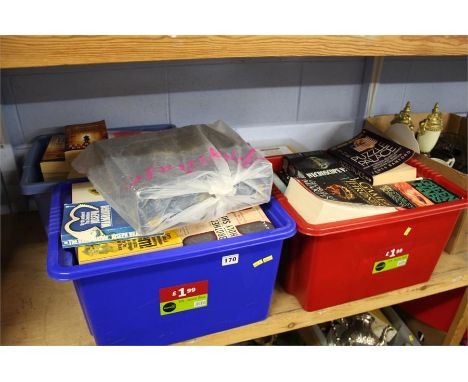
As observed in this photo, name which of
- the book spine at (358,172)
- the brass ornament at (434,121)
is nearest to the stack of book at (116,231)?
the book spine at (358,172)

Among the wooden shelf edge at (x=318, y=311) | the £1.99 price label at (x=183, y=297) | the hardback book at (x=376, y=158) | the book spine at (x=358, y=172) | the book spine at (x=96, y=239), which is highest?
the hardback book at (x=376, y=158)

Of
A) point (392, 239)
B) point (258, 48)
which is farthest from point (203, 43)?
point (392, 239)

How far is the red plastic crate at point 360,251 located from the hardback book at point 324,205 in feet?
0.04

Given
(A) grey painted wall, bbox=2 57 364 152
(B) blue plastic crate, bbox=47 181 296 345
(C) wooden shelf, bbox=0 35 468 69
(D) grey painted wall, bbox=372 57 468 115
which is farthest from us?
(D) grey painted wall, bbox=372 57 468 115

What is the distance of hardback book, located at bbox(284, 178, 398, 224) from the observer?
0.65m

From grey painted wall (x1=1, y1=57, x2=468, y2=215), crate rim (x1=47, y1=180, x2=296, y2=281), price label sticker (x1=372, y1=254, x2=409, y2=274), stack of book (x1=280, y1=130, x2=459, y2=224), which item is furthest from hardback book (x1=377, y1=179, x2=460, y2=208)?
grey painted wall (x1=1, y1=57, x2=468, y2=215)

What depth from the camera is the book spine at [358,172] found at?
77cm

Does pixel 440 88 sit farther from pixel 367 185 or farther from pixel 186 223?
pixel 186 223

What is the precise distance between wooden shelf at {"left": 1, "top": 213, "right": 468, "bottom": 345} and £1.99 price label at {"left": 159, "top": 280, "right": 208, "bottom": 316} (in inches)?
3.4

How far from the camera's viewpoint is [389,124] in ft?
3.39

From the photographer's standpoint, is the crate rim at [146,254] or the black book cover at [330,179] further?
the black book cover at [330,179]

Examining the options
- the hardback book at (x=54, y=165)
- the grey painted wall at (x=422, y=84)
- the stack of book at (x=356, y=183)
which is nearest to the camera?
the stack of book at (x=356, y=183)

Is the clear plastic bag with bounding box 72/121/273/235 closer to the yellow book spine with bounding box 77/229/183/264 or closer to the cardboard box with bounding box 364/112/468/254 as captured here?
the yellow book spine with bounding box 77/229/183/264

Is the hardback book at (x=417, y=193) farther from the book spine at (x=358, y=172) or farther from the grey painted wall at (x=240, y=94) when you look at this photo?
the grey painted wall at (x=240, y=94)
